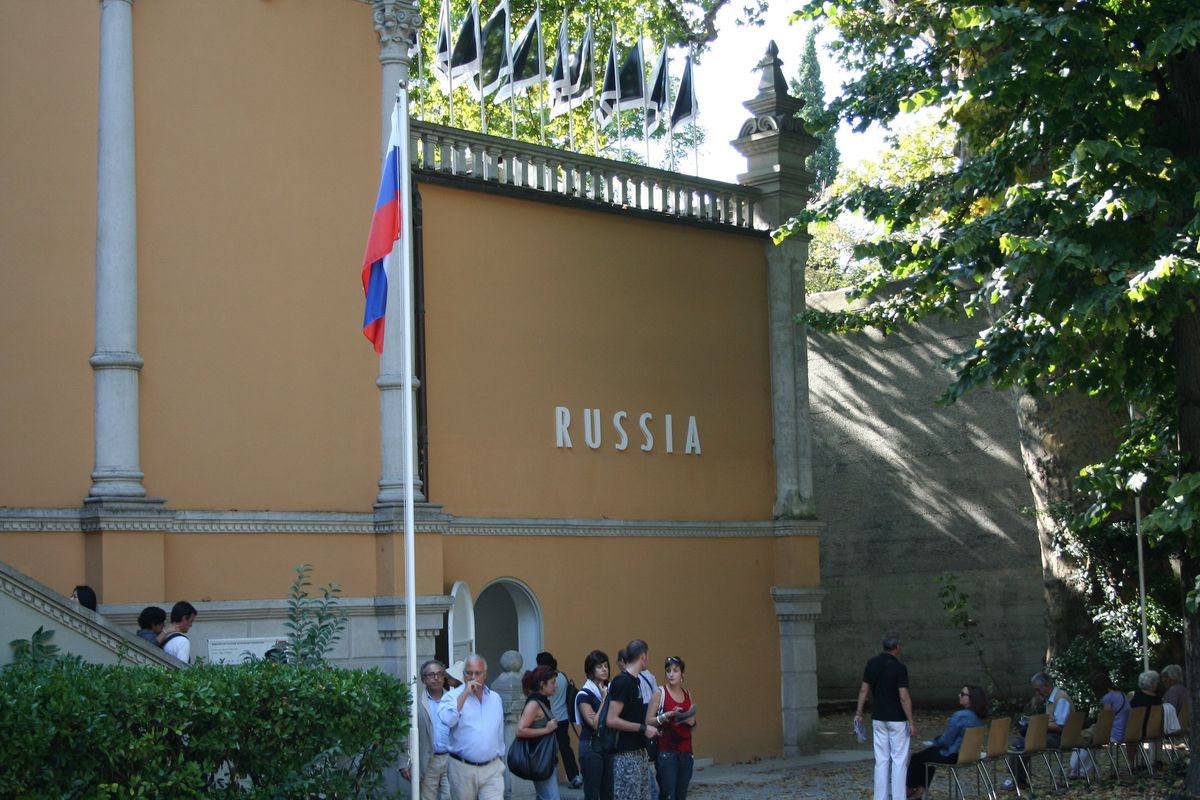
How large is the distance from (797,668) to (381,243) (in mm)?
9486

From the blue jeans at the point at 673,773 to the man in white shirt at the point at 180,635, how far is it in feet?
12.1

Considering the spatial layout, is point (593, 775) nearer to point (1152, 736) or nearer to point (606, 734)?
point (606, 734)

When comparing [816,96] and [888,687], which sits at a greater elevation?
[816,96]

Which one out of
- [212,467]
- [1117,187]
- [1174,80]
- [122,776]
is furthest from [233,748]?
[1174,80]

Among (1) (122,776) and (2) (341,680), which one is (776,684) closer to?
(2) (341,680)

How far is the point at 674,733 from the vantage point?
1214cm

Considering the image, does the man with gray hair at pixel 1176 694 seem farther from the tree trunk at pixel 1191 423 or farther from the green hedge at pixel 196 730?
the green hedge at pixel 196 730

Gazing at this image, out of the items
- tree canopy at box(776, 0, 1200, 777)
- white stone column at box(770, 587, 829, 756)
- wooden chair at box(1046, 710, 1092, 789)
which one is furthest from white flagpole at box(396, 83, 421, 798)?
white stone column at box(770, 587, 829, 756)

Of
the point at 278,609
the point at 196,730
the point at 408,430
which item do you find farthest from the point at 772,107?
the point at 196,730

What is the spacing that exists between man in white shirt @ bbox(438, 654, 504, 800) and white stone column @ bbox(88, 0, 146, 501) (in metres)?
3.97

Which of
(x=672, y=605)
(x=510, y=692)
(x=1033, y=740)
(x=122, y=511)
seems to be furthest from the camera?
(x=672, y=605)

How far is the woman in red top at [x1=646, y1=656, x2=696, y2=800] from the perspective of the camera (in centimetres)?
1191

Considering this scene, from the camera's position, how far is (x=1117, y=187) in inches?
495

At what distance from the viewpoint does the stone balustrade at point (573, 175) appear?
16312 millimetres
